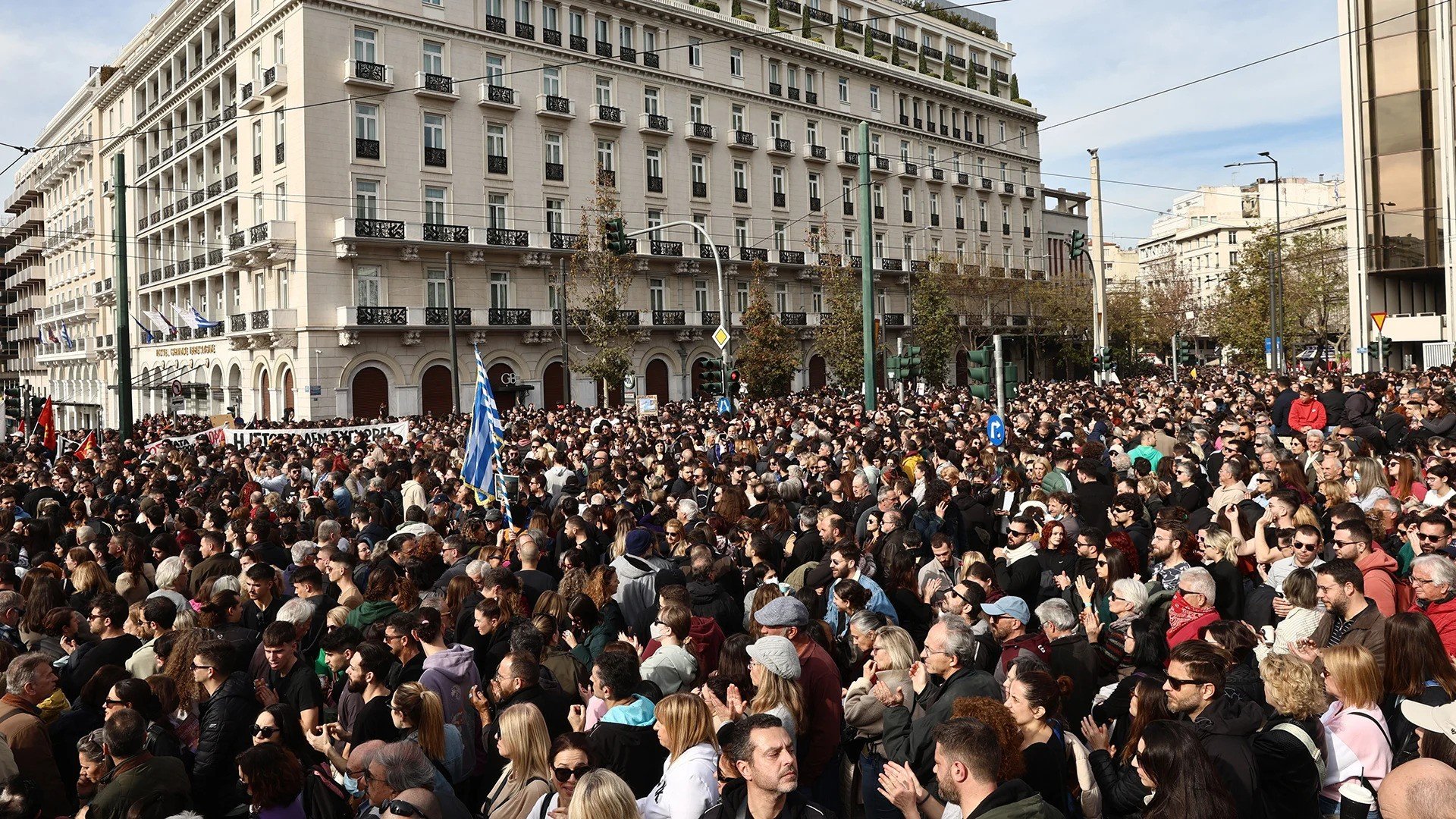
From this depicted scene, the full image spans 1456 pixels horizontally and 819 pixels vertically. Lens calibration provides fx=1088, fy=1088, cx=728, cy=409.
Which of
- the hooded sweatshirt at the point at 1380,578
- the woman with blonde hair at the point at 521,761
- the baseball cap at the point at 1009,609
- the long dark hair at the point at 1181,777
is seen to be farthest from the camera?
the hooded sweatshirt at the point at 1380,578

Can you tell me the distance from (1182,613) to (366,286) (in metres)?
39.9

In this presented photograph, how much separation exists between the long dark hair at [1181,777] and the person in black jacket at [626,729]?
2.14 m

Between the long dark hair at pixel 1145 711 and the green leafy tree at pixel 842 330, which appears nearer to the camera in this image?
the long dark hair at pixel 1145 711

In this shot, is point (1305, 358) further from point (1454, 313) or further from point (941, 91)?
point (941, 91)

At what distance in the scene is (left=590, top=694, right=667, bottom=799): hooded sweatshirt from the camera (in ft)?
16.5

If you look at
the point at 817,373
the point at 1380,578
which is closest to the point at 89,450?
the point at 1380,578

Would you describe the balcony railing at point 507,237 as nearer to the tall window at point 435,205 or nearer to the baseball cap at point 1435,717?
the tall window at point 435,205

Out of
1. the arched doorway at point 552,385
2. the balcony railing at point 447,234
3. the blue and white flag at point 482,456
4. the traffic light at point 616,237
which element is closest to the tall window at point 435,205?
the balcony railing at point 447,234

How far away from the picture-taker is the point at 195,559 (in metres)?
9.20

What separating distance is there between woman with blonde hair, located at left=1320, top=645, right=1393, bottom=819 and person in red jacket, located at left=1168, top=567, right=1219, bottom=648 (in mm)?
1321

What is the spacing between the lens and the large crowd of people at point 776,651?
14.6 ft

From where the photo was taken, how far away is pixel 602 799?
3.99 metres

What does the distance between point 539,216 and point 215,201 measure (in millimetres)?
13541

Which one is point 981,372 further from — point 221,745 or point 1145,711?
point 221,745
